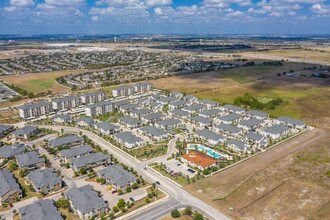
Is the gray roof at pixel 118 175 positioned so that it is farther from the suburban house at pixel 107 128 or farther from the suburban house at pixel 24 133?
the suburban house at pixel 24 133

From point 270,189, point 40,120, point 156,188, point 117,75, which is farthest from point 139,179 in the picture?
point 117,75

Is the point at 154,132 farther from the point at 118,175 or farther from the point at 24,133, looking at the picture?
the point at 24,133

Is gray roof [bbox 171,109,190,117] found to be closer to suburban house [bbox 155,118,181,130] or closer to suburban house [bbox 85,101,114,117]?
suburban house [bbox 155,118,181,130]

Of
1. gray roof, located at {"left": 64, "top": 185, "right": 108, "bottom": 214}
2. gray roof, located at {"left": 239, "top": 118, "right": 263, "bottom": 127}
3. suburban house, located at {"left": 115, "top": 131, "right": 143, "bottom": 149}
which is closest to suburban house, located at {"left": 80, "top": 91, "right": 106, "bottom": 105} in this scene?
suburban house, located at {"left": 115, "top": 131, "right": 143, "bottom": 149}

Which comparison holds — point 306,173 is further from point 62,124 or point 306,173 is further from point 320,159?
point 62,124

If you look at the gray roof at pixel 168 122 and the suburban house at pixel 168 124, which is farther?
the gray roof at pixel 168 122

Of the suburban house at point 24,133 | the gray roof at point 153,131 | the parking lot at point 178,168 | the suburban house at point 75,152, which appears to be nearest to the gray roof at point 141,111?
the gray roof at point 153,131

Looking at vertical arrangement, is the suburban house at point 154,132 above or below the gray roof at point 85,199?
above
